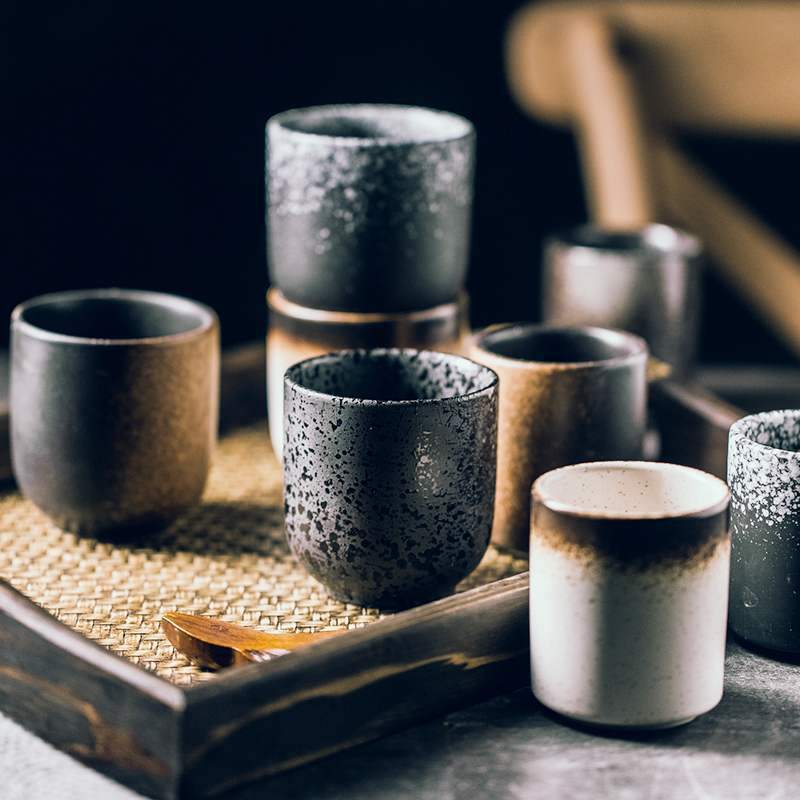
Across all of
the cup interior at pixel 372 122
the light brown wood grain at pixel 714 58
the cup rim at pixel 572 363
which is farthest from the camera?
the light brown wood grain at pixel 714 58

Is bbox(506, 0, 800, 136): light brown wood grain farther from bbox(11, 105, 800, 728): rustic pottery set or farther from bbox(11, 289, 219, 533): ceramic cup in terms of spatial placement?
bbox(11, 289, 219, 533): ceramic cup

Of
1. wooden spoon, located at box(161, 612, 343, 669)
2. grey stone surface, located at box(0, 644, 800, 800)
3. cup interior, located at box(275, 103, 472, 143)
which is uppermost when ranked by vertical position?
cup interior, located at box(275, 103, 472, 143)

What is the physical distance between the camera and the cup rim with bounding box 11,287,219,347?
0.83m

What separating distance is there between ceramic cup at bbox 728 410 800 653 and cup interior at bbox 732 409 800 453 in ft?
0.05

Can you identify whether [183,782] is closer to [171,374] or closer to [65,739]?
[65,739]

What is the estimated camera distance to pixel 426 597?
2.52 ft

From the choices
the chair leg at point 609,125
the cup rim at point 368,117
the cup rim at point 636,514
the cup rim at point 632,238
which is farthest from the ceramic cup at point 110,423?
the chair leg at point 609,125

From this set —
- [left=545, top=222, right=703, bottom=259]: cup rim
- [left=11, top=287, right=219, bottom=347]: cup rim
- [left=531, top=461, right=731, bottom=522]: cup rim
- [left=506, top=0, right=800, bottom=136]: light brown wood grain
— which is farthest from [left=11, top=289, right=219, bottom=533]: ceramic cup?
[left=506, top=0, right=800, bottom=136]: light brown wood grain

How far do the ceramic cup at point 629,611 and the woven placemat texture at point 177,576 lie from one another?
0.12 m

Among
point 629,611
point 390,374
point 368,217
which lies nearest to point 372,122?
point 368,217

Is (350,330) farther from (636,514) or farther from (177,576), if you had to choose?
(636,514)

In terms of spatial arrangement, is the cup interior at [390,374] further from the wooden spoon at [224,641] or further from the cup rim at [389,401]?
the wooden spoon at [224,641]

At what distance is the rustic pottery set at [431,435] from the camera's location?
2.23ft

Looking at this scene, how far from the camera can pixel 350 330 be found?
915 millimetres
